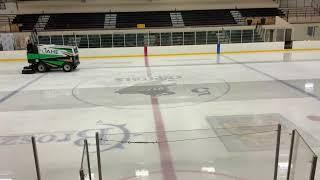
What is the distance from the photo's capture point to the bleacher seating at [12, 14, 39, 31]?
1623cm

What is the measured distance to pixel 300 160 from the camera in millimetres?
2107

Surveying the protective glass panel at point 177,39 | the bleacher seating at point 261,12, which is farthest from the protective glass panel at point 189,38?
the bleacher seating at point 261,12

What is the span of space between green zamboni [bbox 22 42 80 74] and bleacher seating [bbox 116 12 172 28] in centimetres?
756

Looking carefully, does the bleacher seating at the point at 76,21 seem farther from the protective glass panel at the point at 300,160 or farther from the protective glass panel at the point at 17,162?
the protective glass panel at the point at 300,160

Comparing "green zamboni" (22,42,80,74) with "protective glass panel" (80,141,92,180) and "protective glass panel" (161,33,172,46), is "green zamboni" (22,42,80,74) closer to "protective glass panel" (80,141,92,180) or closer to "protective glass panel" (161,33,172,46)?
"protective glass panel" (161,33,172,46)

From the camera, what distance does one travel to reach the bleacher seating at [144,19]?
16641 mm

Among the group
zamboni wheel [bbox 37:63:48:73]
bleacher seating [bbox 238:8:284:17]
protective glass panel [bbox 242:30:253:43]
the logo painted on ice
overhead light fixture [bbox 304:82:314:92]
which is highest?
bleacher seating [bbox 238:8:284:17]

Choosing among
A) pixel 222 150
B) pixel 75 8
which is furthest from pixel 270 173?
pixel 75 8

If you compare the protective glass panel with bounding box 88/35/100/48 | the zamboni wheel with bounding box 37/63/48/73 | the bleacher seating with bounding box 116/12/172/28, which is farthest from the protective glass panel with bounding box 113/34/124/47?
the zamboni wheel with bounding box 37/63/48/73

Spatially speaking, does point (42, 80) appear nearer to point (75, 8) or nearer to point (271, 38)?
point (75, 8)

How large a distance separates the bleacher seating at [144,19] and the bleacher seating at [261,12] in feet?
14.8

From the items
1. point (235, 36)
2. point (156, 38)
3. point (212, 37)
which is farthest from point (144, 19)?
point (235, 36)

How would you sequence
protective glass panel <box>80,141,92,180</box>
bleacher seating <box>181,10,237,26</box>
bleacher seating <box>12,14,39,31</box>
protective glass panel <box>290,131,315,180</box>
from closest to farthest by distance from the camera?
1. protective glass panel <box>290,131,315,180</box>
2. protective glass panel <box>80,141,92,180</box>
3. bleacher seating <box>12,14,39,31</box>
4. bleacher seating <box>181,10,237,26</box>

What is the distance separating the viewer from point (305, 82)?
6973mm
